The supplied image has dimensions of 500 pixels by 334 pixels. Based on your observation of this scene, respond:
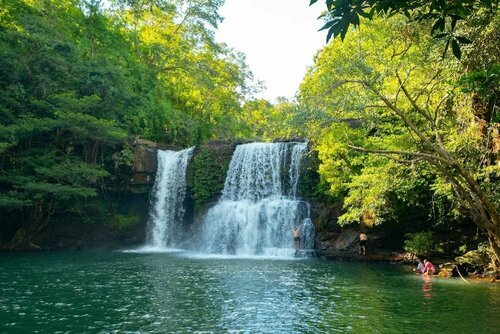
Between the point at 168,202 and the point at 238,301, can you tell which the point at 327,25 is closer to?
the point at 238,301

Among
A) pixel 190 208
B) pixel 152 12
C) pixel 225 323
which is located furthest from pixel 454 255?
pixel 152 12

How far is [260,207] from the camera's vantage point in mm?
23406

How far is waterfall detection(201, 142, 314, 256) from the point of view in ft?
73.7

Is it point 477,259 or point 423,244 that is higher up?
point 423,244

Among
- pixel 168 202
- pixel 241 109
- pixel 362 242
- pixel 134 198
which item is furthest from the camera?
pixel 241 109

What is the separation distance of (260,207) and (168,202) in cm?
697

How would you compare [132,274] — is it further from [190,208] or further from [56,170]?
[190,208]

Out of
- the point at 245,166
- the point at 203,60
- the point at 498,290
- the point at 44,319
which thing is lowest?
the point at 44,319

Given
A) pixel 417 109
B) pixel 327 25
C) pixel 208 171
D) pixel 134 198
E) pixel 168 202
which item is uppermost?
pixel 208 171

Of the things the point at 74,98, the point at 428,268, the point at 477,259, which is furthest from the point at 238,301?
the point at 74,98

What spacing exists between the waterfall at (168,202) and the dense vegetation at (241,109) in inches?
57.6

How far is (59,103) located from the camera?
72.9ft

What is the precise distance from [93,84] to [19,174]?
6.19 m

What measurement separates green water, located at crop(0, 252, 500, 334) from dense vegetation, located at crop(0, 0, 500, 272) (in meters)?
2.02
